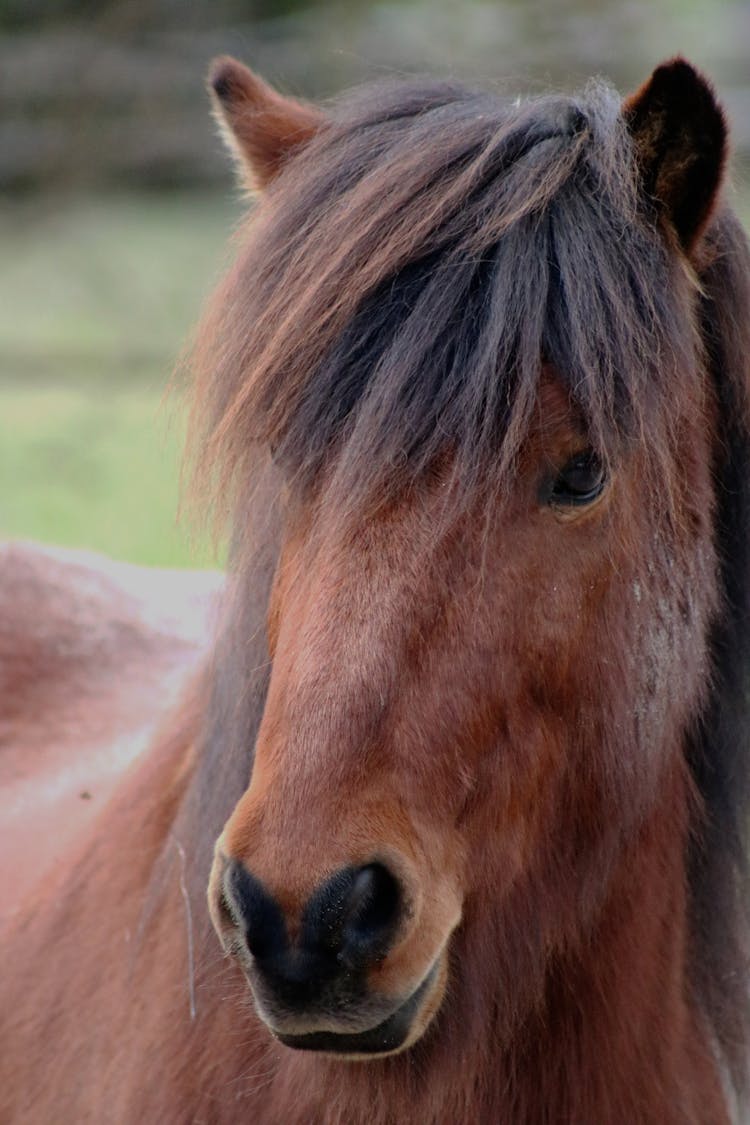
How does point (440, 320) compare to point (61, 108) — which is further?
point (61, 108)

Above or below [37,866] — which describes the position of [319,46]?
above

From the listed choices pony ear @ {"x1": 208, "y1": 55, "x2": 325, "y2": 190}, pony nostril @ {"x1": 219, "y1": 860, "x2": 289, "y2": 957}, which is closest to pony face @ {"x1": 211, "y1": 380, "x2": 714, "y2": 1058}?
pony nostril @ {"x1": 219, "y1": 860, "x2": 289, "y2": 957}

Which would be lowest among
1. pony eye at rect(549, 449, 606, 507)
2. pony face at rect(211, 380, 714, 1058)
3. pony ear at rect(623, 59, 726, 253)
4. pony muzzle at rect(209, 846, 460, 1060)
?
pony muzzle at rect(209, 846, 460, 1060)

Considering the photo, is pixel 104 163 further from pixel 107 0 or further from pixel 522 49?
pixel 522 49

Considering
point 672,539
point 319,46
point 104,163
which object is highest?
point 319,46

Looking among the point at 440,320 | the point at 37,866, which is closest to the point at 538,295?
the point at 440,320

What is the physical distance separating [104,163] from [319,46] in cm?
345

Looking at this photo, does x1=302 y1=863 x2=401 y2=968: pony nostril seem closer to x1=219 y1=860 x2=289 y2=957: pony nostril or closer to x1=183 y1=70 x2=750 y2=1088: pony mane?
x1=219 y1=860 x2=289 y2=957: pony nostril

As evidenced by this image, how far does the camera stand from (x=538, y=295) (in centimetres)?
195

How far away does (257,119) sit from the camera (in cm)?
238

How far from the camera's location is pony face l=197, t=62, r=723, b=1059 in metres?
1.75

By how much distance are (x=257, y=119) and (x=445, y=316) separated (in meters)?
0.65

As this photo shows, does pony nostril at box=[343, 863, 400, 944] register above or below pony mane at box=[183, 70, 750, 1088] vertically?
below

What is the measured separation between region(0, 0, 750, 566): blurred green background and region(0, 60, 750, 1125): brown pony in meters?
12.8
